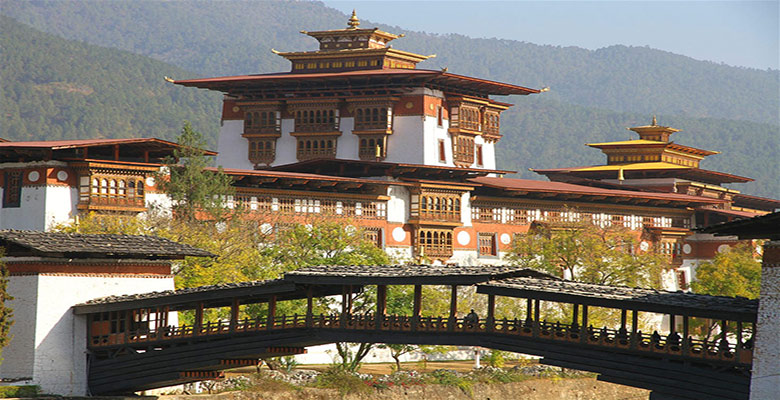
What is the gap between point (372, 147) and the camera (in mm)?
82312

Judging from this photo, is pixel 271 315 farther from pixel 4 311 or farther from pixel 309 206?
pixel 309 206

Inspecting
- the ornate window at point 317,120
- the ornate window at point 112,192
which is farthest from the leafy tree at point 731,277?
the ornate window at point 112,192

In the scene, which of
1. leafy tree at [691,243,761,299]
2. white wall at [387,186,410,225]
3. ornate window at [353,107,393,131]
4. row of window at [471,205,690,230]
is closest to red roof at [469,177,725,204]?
row of window at [471,205,690,230]

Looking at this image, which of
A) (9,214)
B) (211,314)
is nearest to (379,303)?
(211,314)

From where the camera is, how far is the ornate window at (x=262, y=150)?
84.3 metres

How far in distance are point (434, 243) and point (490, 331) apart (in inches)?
1297

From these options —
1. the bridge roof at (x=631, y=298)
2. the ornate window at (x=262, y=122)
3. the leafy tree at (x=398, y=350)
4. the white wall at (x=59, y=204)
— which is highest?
the ornate window at (x=262, y=122)

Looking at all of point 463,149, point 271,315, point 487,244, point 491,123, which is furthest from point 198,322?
point 491,123

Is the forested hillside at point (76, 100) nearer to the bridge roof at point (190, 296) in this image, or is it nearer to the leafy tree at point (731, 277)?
the leafy tree at point (731, 277)

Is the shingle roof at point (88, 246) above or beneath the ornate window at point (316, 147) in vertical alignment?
beneath

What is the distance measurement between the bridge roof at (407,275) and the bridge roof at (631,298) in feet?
1.26

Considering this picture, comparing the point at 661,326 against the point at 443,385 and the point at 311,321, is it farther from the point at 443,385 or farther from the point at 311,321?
the point at 311,321

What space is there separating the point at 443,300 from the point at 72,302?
76.3 feet

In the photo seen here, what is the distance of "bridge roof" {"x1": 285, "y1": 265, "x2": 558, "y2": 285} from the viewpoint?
42656 millimetres
